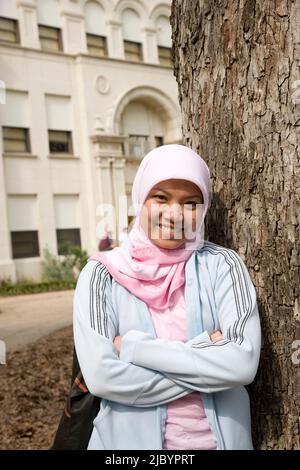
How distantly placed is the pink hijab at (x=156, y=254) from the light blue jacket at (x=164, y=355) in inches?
1.3

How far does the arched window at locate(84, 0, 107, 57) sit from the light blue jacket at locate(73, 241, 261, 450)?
16428 mm

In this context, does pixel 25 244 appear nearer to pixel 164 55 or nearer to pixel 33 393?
pixel 164 55

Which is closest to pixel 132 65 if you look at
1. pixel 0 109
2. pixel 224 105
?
pixel 0 109

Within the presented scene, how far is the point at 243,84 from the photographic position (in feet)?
6.16

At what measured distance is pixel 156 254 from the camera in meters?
1.62

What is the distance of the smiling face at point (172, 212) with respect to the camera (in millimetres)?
1586

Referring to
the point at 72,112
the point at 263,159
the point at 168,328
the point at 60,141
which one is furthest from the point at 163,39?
the point at 168,328

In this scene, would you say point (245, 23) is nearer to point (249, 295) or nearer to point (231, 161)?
point (231, 161)

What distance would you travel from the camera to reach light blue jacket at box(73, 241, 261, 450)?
56.9 inches

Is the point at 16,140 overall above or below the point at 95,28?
below

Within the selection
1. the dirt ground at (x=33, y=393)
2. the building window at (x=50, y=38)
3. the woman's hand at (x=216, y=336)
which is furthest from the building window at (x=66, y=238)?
the woman's hand at (x=216, y=336)

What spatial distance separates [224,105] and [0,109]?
1407cm

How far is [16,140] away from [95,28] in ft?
16.1

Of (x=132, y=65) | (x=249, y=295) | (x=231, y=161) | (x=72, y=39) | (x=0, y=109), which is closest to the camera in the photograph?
(x=249, y=295)
